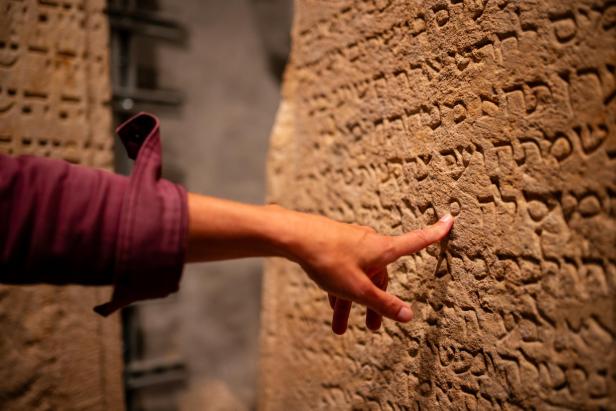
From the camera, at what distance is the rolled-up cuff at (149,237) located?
0.55 m

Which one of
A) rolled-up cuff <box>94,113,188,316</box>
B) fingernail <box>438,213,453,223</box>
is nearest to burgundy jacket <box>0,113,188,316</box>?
rolled-up cuff <box>94,113,188,316</box>

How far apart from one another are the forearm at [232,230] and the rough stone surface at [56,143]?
2.96 ft

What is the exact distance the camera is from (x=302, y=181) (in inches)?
50.1

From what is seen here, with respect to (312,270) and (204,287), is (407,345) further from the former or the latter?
(204,287)

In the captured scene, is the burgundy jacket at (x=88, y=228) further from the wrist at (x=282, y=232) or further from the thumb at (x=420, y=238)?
the thumb at (x=420, y=238)

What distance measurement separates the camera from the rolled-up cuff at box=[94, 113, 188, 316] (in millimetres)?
545

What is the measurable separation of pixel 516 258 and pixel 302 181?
0.67 metres

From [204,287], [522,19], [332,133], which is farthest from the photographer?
[204,287]

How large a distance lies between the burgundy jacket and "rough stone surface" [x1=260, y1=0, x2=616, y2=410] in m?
0.50

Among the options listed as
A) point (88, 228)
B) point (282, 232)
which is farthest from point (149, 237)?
point (282, 232)

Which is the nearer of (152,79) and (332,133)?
(332,133)

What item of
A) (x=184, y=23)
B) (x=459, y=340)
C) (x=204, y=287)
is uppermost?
(x=184, y=23)

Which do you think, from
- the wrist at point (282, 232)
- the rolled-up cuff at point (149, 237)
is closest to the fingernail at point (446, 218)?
the wrist at point (282, 232)

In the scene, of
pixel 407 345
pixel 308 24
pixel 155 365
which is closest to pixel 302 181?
pixel 308 24
